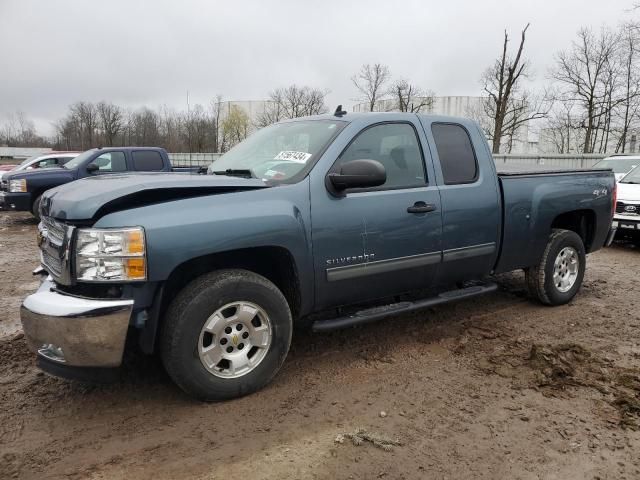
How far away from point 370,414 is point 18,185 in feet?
36.1

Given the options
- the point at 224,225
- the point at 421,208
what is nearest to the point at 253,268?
the point at 224,225

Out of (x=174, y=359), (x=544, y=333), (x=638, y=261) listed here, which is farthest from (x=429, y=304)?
(x=638, y=261)

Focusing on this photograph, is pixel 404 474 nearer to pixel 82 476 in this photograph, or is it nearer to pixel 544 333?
pixel 82 476

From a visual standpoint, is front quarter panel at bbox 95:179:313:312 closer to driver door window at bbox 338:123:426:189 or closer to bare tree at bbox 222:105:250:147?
driver door window at bbox 338:123:426:189

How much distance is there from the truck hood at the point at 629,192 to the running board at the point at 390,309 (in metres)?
6.03

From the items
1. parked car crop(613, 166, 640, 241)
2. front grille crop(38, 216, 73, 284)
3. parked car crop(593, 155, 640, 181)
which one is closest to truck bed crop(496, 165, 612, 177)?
front grille crop(38, 216, 73, 284)

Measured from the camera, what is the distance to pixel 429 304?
13.3 feet

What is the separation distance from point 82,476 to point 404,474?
1.63 meters

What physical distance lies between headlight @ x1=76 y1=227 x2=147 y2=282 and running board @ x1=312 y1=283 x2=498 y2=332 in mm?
1327

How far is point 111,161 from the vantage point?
1163 centimetres

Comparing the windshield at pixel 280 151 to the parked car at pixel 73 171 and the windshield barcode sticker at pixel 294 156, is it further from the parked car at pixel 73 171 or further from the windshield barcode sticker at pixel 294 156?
the parked car at pixel 73 171

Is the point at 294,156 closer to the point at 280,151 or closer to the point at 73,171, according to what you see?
the point at 280,151

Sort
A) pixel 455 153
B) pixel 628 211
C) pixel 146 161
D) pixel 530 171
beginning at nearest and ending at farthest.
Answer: pixel 455 153 < pixel 530 171 < pixel 628 211 < pixel 146 161

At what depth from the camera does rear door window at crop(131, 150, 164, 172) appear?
465 inches
